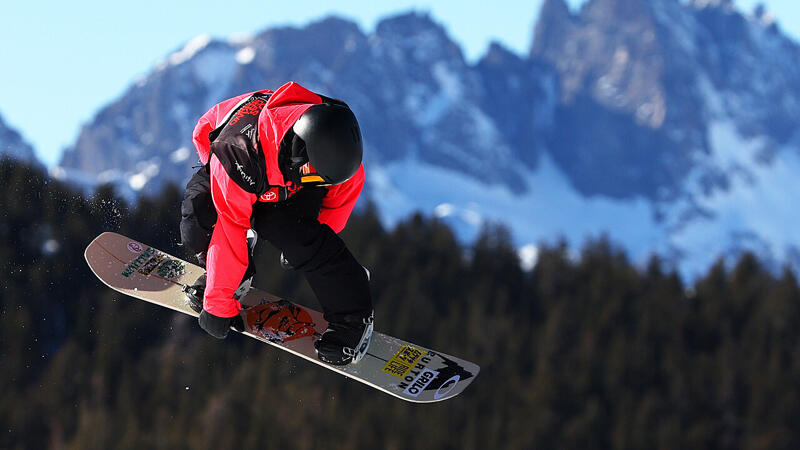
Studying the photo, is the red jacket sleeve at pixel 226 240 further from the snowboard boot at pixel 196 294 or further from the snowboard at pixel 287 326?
the snowboard at pixel 287 326

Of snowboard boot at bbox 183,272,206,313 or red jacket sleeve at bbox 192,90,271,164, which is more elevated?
red jacket sleeve at bbox 192,90,271,164

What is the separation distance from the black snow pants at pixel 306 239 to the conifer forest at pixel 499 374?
1965 cm

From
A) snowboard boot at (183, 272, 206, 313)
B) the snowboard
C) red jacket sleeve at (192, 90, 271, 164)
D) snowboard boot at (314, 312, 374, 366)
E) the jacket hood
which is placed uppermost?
the jacket hood

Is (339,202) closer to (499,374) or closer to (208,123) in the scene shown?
(208,123)

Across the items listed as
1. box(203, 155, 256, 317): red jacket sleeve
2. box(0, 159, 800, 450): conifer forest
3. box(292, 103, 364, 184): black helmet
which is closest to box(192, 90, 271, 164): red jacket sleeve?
box(203, 155, 256, 317): red jacket sleeve

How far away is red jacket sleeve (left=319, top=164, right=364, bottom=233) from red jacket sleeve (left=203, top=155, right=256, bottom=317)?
0.90 metres

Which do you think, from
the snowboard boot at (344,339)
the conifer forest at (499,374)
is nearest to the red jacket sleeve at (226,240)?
the snowboard boot at (344,339)

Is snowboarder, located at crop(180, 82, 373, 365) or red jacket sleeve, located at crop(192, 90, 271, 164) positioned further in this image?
red jacket sleeve, located at crop(192, 90, 271, 164)

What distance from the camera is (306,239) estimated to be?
7.04m

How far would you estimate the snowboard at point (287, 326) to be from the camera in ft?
26.7

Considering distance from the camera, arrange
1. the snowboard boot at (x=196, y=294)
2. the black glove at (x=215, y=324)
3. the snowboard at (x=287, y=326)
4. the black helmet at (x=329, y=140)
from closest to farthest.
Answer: the black helmet at (x=329, y=140) < the black glove at (x=215, y=324) < the snowboard boot at (x=196, y=294) < the snowboard at (x=287, y=326)

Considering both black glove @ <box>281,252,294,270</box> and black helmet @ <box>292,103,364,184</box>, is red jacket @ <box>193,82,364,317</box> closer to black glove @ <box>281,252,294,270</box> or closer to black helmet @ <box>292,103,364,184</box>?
black helmet @ <box>292,103,364,184</box>

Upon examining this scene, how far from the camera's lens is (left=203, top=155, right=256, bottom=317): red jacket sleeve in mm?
6691

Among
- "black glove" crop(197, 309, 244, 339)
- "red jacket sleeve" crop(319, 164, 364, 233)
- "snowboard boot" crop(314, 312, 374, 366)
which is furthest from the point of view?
"snowboard boot" crop(314, 312, 374, 366)
